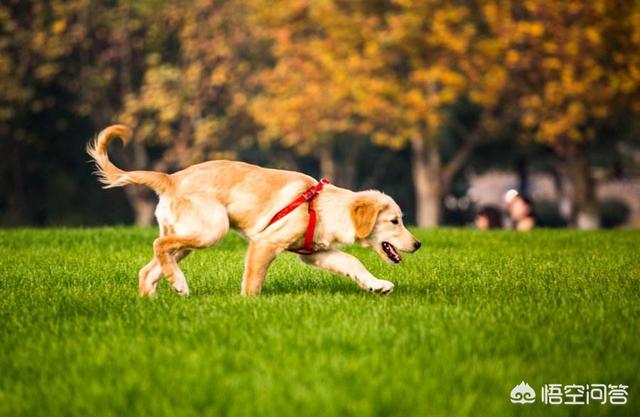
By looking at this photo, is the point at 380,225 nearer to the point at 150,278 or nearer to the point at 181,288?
the point at 181,288

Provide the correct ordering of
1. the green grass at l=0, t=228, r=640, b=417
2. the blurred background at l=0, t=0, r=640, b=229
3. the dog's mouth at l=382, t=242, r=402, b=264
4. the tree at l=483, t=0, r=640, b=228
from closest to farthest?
the green grass at l=0, t=228, r=640, b=417 → the dog's mouth at l=382, t=242, r=402, b=264 → the tree at l=483, t=0, r=640, b=228 → the blurred background at l=0, t=0, r=640, b=229

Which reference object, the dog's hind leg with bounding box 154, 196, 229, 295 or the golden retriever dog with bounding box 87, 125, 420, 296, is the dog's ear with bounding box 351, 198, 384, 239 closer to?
the golden retriever dog with bounding box 87, 125, 420, 296

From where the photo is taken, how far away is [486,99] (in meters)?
26.3

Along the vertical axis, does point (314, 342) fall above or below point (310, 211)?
below

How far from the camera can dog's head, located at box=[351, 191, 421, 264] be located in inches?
302

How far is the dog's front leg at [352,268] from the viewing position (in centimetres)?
761

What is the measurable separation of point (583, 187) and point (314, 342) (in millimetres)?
24512

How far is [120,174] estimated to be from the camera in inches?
306

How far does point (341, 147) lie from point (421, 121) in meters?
9.73

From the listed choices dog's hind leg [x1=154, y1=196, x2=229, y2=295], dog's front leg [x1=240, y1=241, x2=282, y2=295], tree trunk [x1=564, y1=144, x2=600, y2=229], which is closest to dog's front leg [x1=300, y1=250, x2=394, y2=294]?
dog's front leg [x1=240, y1=241, x2=282, y2=295]

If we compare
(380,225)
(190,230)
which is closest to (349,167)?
(380,225)

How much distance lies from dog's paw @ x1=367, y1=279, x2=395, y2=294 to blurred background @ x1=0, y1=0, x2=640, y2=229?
1696cm

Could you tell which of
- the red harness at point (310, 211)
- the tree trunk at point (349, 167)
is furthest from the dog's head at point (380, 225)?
the tree trunk at point (349, 167)

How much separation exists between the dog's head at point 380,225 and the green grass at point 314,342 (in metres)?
0.42
